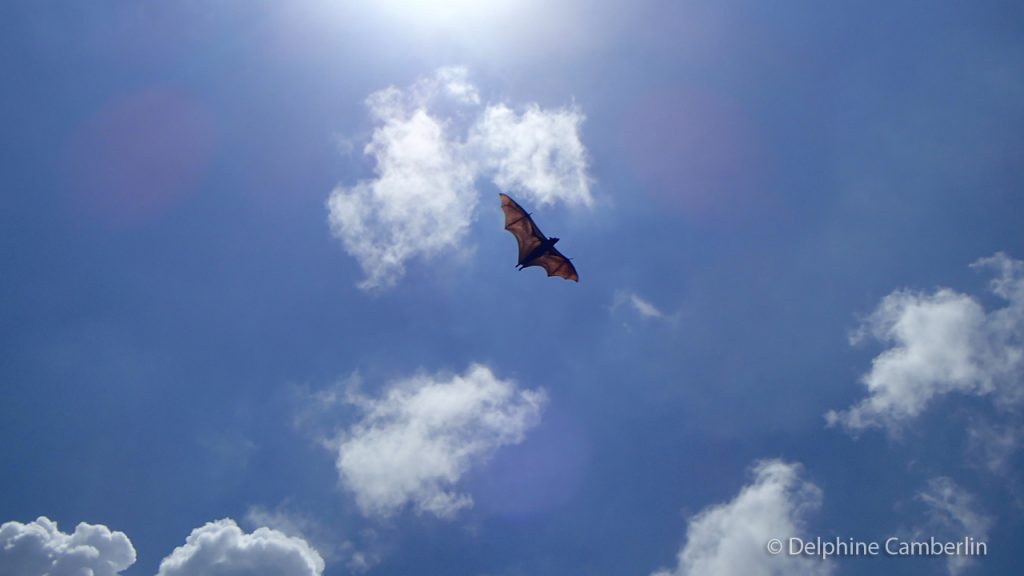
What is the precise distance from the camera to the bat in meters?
61.7

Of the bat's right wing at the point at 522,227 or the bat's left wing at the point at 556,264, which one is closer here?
the bat's right wing at the point at 522,227

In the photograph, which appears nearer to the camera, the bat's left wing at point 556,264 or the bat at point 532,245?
the bat at point 532,245

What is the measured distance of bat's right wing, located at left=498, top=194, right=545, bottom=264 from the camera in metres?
61.4

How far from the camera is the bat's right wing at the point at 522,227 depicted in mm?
61438

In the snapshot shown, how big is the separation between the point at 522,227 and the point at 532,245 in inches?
78.2

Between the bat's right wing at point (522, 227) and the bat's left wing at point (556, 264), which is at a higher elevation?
the bat's right wing at point (522, 227)

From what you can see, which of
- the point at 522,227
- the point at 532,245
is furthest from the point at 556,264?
the point at 522,227

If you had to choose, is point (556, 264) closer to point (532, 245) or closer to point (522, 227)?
point (532, 245)

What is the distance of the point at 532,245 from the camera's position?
63.1 m

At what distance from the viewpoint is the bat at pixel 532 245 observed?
6166cm

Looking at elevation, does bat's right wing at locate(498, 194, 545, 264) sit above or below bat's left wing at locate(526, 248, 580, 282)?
above

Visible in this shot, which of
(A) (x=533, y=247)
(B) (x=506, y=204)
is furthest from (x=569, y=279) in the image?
(B) (x=506, y=204)

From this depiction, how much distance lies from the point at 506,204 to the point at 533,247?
489 cm

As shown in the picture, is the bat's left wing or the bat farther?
the bat's left wing
